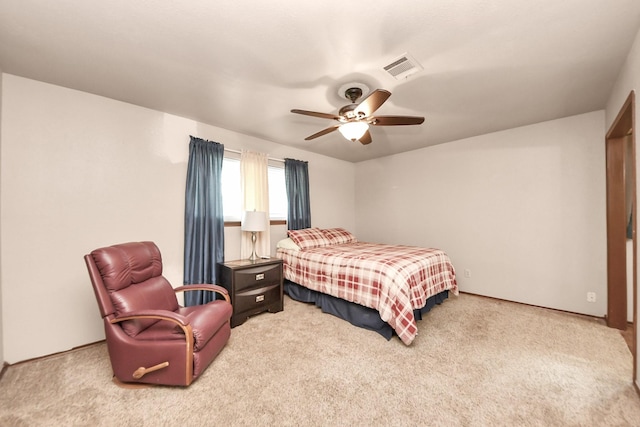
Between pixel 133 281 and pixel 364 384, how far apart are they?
1950 millimetres

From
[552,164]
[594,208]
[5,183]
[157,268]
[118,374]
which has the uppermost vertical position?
[552,164]

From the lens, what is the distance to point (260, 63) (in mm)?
1991

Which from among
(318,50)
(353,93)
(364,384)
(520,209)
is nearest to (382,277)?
(364,384)

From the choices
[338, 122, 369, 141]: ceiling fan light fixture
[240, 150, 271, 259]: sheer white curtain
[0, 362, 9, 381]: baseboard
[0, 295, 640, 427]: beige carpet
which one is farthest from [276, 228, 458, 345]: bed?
[0, 362, 9, 381]: baseboard

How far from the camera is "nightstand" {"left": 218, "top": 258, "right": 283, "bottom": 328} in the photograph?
112 inches

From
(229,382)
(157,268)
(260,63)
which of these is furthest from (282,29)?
(229,382)

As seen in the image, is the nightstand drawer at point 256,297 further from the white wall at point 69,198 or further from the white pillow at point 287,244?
the white wall at point 69,198

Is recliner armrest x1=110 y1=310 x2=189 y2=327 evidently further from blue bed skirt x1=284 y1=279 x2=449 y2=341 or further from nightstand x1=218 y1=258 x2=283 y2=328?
blue bed skirt x1=284 y1=279 x2=449 y2=341

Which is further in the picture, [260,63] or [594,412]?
[260,63]

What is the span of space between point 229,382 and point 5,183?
8.02 ft

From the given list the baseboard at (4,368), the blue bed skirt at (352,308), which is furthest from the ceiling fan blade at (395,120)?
the baseboard at (4,368)

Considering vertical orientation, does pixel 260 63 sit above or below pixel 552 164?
above

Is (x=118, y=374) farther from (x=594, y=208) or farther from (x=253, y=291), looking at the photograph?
(x=594, y=208)

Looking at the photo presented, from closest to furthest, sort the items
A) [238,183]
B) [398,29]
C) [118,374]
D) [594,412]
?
[594,412] < [398,29] < [118,374] < [238,183]
